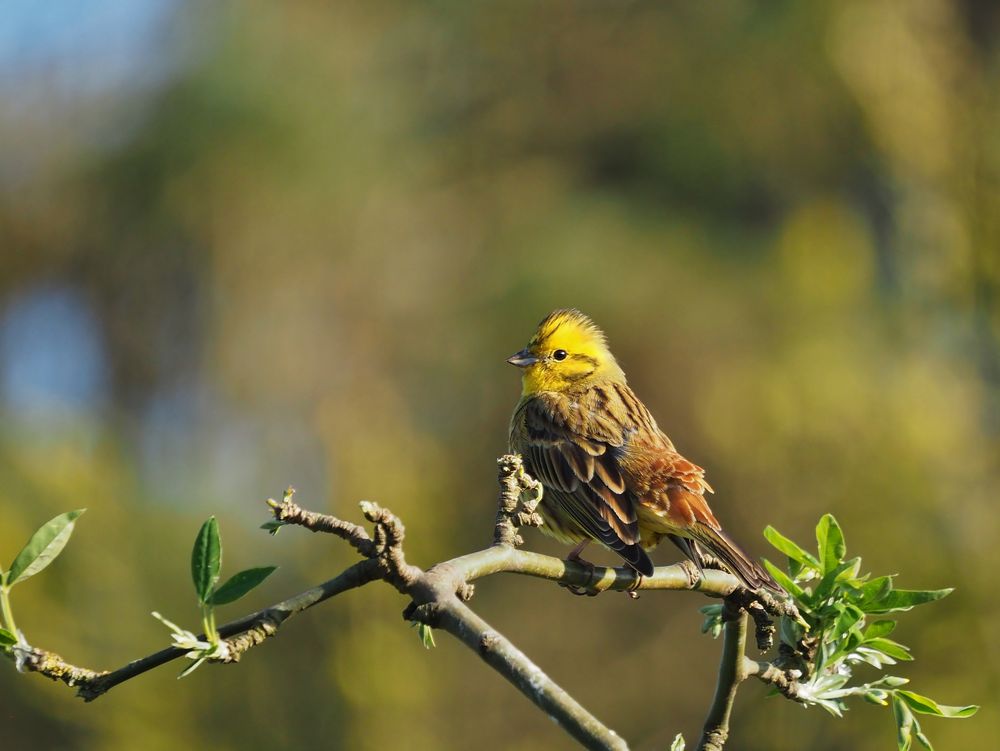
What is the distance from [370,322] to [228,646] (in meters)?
12.8

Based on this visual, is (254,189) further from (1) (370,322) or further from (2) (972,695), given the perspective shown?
(2) (972,695)

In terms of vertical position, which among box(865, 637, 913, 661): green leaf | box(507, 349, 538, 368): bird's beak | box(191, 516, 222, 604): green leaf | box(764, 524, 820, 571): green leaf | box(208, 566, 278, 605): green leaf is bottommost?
box(865, 637, 913, 661): green leaf

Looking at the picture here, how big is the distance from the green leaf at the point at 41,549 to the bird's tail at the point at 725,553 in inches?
40.4

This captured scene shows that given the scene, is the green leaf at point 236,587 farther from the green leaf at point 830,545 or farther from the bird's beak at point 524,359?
the bird's beak at point 524,359

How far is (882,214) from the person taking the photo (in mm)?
14219

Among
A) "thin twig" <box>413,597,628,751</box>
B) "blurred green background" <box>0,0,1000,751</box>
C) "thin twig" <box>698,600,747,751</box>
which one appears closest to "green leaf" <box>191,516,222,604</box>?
"thin twig" <box>413,597,628,751</box>

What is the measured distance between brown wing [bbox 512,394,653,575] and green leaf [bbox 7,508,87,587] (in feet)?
5.56

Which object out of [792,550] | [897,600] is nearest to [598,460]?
[792,550]

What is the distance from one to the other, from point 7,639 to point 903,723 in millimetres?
1187

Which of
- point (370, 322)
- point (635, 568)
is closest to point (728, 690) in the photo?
point (635, 568)

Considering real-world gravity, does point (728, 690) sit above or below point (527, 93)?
below

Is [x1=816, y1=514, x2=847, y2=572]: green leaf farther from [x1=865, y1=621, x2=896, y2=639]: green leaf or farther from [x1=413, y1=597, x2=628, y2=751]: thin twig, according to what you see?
[x1=413, y1=597, x2=628, y2=751]: thin twig

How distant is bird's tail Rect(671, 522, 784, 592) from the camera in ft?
7.30

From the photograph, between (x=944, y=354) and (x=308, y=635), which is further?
(x=944, y=354)
